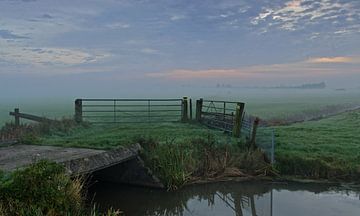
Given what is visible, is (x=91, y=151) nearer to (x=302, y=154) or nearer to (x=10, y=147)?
(x=10, y=147)

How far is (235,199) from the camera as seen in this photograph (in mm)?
11977

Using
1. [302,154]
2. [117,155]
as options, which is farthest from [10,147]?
[302,154]

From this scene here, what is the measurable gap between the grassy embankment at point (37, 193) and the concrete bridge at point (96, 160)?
90.2 inches

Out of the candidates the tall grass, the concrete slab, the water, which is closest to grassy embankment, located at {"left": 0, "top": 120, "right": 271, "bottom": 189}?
the tall grass

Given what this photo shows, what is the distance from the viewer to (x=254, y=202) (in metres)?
11.8

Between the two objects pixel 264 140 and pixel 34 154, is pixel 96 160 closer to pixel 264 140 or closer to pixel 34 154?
pixel 34 154

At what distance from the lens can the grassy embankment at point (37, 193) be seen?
7.35 m

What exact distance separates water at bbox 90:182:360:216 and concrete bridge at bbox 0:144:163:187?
1.37 feet

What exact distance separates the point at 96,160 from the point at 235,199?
4286 mm

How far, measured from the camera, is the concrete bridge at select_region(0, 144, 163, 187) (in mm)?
11211

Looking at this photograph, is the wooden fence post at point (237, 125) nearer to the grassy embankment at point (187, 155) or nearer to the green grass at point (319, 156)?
the grassy embankment at point (187, 155)

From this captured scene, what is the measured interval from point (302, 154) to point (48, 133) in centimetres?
1066

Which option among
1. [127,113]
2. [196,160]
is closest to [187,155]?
[196,160]

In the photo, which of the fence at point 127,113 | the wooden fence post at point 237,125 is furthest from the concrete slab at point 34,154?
the fence at point 127,113
